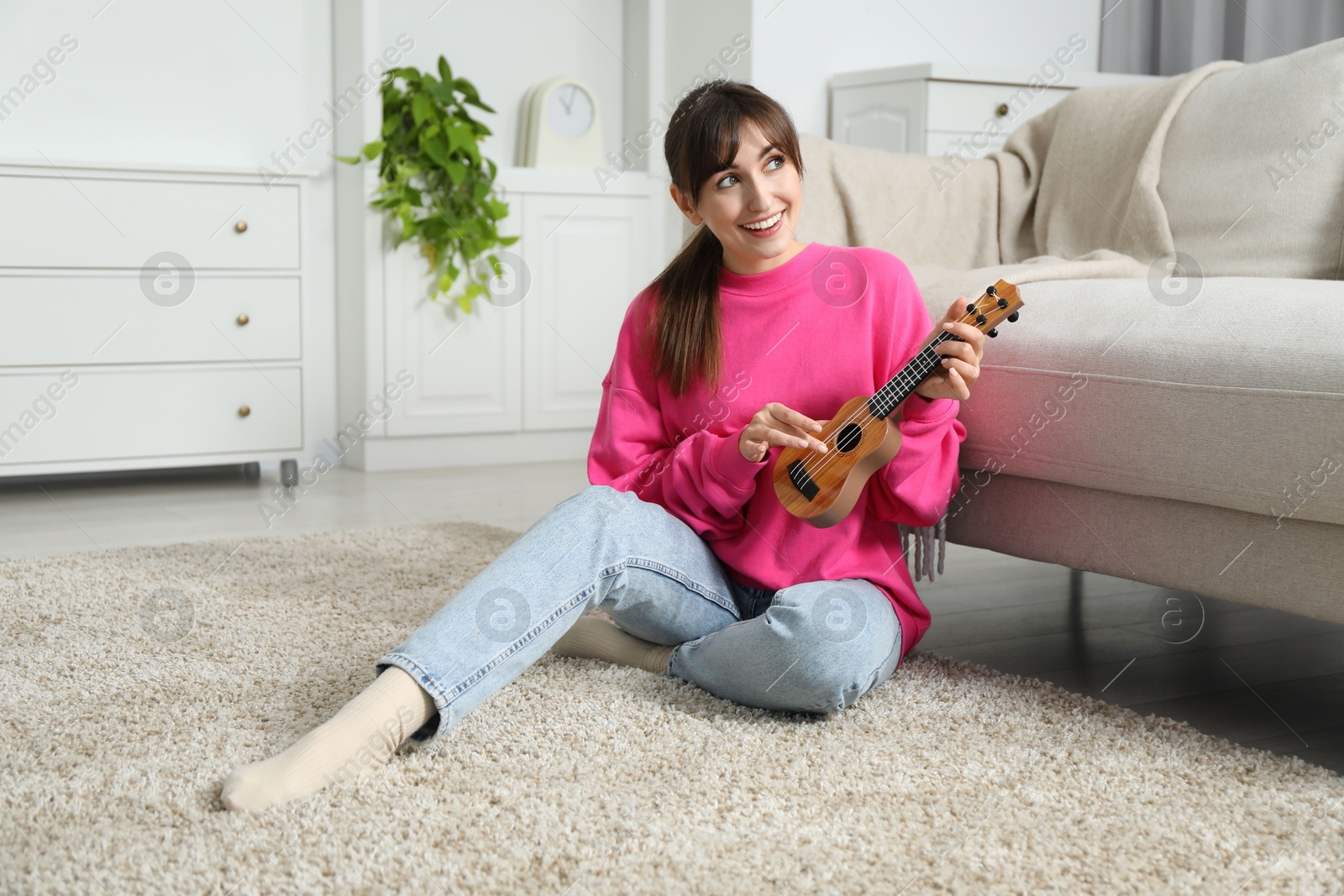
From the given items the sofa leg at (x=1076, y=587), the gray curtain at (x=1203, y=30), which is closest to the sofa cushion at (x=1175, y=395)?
the sofa leg at (x=1076, y=587)

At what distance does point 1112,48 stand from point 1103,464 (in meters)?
2.57

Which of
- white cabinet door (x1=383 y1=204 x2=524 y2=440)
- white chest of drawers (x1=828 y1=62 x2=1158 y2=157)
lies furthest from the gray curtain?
white cabinet door (x1=383 y1=204 x2=524 y2=440)

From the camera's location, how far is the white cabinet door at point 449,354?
2.98 metres

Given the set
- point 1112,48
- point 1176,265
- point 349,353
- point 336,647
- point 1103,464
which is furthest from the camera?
point 1112,48

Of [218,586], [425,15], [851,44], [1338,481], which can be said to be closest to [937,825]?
[1338,481]

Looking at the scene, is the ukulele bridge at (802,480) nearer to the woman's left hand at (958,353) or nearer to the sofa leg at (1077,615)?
the woman's left hand at (958,353)

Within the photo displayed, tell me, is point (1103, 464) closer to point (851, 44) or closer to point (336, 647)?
point (336, 647)

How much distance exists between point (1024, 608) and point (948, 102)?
150 centimetres

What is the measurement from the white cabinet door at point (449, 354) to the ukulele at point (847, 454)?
201 centimetres

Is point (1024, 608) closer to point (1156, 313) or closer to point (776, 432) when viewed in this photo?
point (1156, 313)

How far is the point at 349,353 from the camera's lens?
3.08 metres

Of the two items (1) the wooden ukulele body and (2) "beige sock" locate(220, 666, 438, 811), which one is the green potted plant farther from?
(2) "beige sock" locate(220, 666, 438, 811)

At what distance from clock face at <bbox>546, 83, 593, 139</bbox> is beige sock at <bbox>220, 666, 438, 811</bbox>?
248 centimetres

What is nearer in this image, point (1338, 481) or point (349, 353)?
point (1338, 481)
